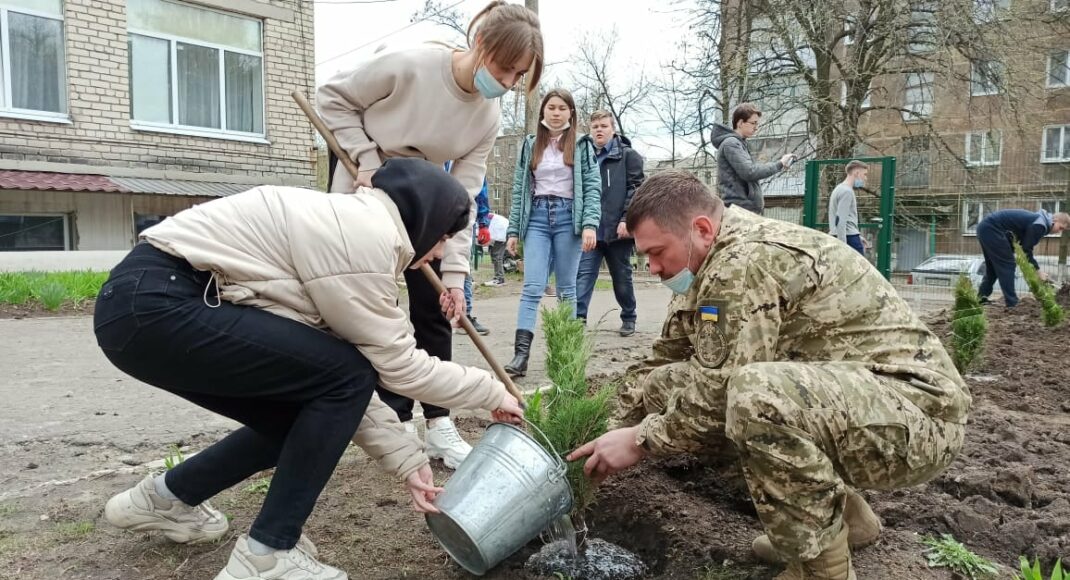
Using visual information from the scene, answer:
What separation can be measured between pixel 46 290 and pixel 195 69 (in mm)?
6781

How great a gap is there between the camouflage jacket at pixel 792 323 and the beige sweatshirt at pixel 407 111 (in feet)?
4.10

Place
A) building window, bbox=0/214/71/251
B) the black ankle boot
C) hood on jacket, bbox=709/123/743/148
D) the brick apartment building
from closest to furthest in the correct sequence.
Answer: the black ankle boot, hood on jacket, bbox=709/123/743/148, the brick apartment building, building window, bbox=0/214/71/251

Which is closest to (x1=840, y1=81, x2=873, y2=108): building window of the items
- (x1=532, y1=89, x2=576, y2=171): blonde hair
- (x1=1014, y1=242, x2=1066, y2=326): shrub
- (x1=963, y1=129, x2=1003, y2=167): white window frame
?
(x1=963, y1=129, x2=1003, y2=167): white window frame

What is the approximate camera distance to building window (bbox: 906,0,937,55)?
611 inches

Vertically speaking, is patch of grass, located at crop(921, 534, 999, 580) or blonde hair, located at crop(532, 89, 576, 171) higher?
blonde hair, located at crop(532, 89, 576, 171)

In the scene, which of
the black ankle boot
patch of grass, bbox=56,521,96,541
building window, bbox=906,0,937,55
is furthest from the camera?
building window, bbox=906,0,937,55

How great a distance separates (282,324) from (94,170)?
12.3 m

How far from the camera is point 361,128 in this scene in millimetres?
2973

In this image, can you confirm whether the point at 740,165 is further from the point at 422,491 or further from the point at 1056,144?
the point at 1056,144

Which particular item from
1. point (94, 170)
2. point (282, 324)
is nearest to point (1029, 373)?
point (282, 324)

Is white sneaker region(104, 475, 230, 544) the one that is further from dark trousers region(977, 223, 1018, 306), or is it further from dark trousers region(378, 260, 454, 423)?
dark trousers region(977, 223, 1018, 306)

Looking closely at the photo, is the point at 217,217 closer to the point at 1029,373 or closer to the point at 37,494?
the point at 37,494

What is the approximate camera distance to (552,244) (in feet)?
17.4

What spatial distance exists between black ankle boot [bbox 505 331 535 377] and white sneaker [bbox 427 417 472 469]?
165 centimetres
